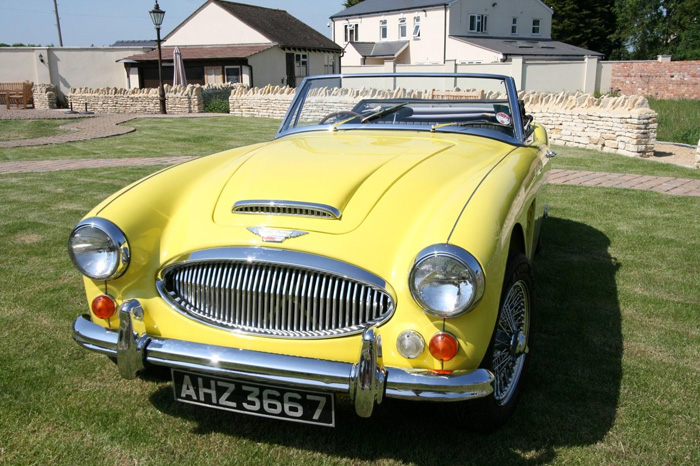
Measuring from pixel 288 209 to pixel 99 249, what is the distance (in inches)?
31.0

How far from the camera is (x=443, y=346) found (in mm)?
2129

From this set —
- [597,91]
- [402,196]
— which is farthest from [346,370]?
[597,91]

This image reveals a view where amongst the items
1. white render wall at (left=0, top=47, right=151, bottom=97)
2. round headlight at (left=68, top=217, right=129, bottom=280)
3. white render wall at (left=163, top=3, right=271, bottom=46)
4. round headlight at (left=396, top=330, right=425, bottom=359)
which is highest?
white render wall at (left=163, top=3, right=271, bottom=46)

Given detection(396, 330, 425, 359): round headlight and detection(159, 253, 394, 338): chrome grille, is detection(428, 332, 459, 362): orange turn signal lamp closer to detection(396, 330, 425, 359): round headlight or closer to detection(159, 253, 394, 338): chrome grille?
detection(396, 330, 425, 359): round headlight

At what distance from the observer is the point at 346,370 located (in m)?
2.12

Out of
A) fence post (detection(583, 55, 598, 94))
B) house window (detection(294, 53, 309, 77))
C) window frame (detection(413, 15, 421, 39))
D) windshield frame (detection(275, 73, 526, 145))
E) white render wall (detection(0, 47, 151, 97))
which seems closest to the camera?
windshield frame (detection(275, 73, 526, 145))

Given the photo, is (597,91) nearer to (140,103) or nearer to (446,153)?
(140,103)

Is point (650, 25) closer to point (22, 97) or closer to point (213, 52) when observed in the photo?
point (213, 52)

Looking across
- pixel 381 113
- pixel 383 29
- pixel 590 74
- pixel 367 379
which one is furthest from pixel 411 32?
pixel 367 379

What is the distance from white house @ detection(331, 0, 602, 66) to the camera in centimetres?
4103

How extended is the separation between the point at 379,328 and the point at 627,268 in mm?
3215

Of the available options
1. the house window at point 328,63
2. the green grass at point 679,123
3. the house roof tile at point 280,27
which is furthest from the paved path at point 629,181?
the house window at point 328,63

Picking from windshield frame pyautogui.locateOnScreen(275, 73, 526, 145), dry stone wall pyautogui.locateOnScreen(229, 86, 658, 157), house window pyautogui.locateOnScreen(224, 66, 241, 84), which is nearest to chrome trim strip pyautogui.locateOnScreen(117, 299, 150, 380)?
windshield frame pyautogui.locateOnScreen(275, 73, 526, 145)

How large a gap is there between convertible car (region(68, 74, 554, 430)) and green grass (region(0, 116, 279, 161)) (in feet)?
29.9
